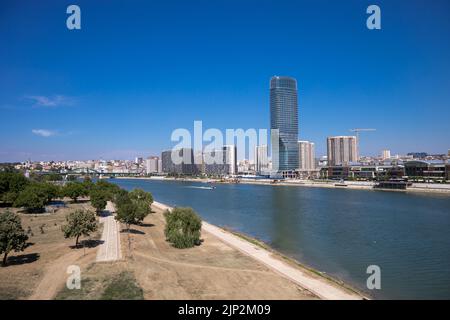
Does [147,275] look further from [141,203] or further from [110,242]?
[141,203]

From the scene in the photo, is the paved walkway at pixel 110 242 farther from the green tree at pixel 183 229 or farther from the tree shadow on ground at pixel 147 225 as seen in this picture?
the green tree at pixel 183 229

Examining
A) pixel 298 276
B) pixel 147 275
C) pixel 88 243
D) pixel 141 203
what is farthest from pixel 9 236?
pixel 141 203

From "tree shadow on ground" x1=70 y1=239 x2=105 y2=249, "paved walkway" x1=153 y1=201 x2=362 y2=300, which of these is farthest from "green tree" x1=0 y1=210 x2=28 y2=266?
"paved walkway" x1=153 y1=201 x2=362 y2=300

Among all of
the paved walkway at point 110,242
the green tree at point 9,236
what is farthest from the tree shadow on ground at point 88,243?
the green tree at point 9,236
